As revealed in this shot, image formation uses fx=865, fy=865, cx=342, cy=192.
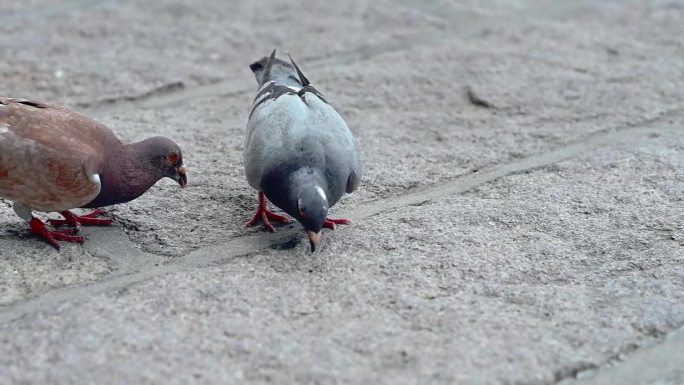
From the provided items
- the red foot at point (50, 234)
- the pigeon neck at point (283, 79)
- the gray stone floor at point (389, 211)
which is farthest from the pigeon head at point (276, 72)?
the red foot at point (50, 234)

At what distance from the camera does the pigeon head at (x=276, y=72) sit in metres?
4.21

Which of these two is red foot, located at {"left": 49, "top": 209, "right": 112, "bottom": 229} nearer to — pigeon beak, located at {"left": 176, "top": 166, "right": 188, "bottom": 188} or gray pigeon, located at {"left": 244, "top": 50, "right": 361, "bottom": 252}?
pigeon beak, located at {"left": 176, "top": 166, "right": 188, "bottom": 188}

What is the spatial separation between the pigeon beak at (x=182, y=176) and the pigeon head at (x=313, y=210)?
0.56 meters

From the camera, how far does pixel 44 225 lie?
3.29 metres

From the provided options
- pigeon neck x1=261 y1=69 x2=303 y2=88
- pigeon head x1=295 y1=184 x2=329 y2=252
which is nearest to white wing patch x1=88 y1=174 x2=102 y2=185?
pigeon head x1=295 y1=184 x2=329 y2=252

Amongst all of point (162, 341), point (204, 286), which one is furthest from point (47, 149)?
point (162, 341)

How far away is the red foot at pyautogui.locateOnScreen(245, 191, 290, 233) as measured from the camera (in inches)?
138

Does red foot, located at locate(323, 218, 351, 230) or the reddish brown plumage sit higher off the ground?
the reddish brown plumage

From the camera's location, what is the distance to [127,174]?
135 inches

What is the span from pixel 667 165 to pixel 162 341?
2483mm

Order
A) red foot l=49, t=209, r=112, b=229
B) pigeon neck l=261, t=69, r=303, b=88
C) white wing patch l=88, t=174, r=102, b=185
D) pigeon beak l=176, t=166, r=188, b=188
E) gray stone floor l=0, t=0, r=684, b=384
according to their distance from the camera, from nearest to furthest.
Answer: gray stone floor l=0, t=0, r=684, b=384 < white wing patch l=88, t=174, r=102, b=185 < red foot l=49, t=209, r=112, b=229 < pigeon beak l=176, t=166, r=188, b=188 < pigeon neck l=261, t=69, r=303, b=88

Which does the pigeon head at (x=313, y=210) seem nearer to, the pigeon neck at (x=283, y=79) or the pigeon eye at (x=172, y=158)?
the pigeon eye at (x=172, y=158)

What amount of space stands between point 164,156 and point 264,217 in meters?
0.48

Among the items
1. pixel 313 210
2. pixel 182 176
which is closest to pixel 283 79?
pixel 182 176
